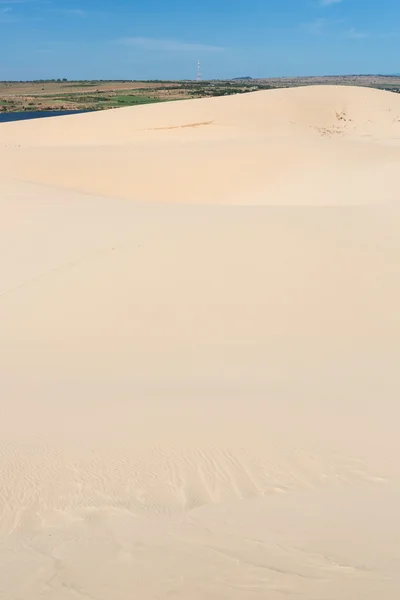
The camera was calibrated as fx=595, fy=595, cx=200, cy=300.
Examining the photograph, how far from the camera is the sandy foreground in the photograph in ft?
10.0

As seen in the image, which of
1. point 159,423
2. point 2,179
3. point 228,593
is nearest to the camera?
point 228,593

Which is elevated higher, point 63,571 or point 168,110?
point 168,110

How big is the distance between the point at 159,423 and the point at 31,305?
2.94 meters

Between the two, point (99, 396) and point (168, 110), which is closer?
point (99, 396)

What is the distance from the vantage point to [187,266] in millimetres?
7680

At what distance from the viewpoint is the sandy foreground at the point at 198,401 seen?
3049 mm

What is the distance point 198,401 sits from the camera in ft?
15.6

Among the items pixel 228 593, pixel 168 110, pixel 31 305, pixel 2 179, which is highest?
pixel 168 110

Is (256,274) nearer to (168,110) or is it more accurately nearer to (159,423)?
(159,423)

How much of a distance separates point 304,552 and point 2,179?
13.4m

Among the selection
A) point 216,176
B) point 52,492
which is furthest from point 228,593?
point 216,176

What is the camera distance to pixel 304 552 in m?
3.08

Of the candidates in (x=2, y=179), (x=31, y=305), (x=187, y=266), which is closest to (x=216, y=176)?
(x=2, y=179)

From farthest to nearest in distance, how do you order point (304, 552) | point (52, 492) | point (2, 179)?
1. point (2, 179)
2. point (52, 492)
3. point (304, 552)
